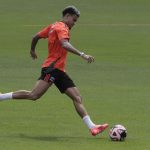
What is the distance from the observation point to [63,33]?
12031mm

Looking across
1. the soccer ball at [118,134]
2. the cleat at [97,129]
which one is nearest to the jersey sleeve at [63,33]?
the cleat at [97,129]

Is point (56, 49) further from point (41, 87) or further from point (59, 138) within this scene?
point (59, 138)

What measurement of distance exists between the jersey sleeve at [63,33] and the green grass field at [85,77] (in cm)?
163

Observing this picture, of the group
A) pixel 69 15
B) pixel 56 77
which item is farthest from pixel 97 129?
pixel 69 15

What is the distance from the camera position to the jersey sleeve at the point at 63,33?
12.0m

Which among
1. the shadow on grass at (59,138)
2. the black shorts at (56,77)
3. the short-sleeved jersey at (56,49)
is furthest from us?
the black shorts at (56,77)

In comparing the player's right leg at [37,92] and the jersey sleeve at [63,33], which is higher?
the jersey sleeve at [63,33]

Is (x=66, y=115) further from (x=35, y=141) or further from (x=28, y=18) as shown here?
(x=28, y=18)

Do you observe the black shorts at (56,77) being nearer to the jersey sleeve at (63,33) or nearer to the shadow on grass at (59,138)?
the jersey sleeve at (63,33)

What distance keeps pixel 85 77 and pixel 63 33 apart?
9776 mm

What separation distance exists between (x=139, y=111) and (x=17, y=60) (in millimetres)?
12383

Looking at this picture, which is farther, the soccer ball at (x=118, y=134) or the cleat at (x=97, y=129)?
the cleat at (x=97, y=129)

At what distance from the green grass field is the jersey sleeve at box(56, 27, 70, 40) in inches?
64.3

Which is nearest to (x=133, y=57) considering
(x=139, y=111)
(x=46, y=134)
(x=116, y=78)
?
(x=116, y=78)
